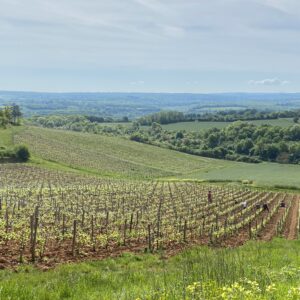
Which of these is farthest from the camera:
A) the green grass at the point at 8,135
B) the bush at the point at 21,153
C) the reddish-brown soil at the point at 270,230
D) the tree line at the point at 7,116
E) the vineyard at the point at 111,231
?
the tree line at the point at 7,116

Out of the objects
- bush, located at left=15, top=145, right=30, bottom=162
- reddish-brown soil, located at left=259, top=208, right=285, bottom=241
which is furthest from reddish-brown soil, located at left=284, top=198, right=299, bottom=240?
bush, located at left=15, top=145, right=30, bottom=162

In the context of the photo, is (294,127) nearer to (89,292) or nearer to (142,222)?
(142,222)

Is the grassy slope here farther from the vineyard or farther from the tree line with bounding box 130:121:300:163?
the vineyard

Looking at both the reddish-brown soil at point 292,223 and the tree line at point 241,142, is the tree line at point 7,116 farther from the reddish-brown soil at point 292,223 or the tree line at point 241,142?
the reddish-brown soil at point 292,223

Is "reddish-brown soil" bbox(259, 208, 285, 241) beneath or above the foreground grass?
beneath

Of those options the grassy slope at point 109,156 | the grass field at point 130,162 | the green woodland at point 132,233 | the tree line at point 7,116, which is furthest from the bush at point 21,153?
the tree line at point 7,116

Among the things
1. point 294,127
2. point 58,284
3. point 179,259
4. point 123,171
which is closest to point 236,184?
point 123,171

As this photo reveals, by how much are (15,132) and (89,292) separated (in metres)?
130

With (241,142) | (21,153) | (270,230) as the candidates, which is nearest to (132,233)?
(270,230)

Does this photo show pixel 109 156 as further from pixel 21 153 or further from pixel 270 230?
pixel 270 230

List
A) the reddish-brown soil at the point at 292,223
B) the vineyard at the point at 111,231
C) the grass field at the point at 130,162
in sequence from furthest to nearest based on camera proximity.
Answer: the grass field at the point at 130,162 → the reddish-brown soil at the point at 292,223 → the vineyard at the point at 111,231

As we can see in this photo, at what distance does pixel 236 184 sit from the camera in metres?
82.5

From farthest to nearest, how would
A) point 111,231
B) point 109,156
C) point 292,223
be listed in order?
1. point 109,156
2. point 292,223
3. point 111,231

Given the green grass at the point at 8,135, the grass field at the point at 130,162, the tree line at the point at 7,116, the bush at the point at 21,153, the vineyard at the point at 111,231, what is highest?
the tree line at the point at 7,116
